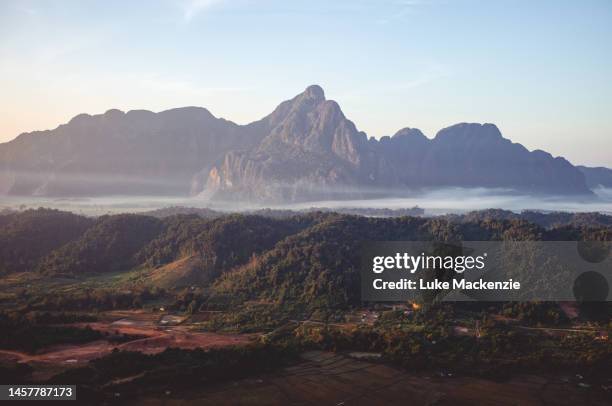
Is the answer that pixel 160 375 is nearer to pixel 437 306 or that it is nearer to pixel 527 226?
pixel 437 306

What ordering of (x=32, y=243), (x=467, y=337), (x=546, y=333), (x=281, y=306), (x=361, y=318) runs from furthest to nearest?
(x=32, y=243) < (x=281, y=306) < (x=361, y=318) < (x=546, y=333) < (x=467, y=337)

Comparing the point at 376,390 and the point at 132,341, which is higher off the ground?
the point at 132,341

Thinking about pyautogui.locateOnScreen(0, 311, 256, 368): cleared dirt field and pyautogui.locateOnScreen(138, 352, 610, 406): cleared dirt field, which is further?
pyautogui.locateOnScreen(0, 311, 256, 368): cleared dirt field

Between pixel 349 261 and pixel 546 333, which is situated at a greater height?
pixel 349 261

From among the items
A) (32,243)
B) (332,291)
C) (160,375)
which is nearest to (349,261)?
(332,291)

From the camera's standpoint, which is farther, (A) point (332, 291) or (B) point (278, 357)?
(A) point (332, 291)

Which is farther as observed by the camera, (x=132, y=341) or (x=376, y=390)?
(x=132, y=341)

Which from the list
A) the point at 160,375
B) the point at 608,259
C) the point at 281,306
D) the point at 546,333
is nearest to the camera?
the point at 160,375

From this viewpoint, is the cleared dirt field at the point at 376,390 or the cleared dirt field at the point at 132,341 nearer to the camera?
the cleared dirt field at the point at 376,390
